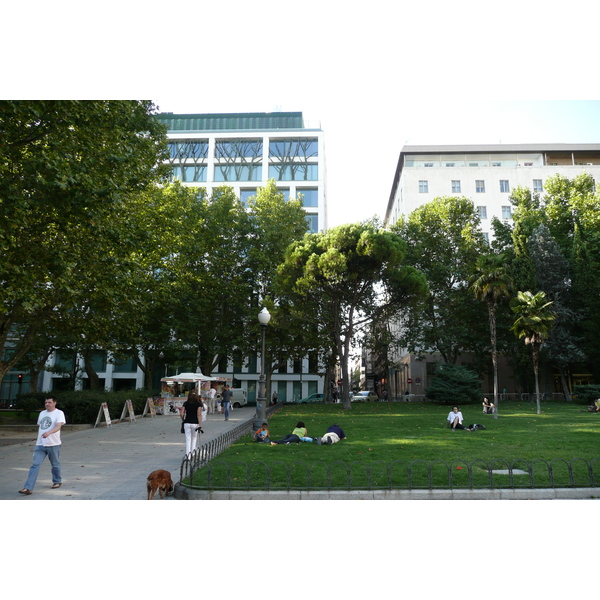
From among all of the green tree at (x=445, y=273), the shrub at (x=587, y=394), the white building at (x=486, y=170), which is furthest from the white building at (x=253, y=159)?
the shrub at (x=587, y=394)

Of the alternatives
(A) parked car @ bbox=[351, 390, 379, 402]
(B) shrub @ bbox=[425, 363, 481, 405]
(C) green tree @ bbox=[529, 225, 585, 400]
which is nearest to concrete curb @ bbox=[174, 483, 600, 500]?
(B) shrub @ bbox=[425, 363, 481, 405]

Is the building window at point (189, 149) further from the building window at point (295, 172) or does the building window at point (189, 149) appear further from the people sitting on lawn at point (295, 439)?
the people sitting on lawn at point (295, 439)

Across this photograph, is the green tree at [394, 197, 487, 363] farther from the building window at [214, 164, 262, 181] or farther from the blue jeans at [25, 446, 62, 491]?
the blue jeans at [25, 446, 62, 491]

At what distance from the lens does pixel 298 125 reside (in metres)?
60.1

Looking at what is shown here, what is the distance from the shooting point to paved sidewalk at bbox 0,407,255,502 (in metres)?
8.58

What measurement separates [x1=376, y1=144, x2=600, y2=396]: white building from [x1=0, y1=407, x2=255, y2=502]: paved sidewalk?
40.1 m

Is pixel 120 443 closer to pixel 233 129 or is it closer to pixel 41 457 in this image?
pixel 41 457

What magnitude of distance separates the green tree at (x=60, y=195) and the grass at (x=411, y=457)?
24.1 ft

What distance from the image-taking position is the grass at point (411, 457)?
8.11 metres

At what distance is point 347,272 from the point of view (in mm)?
28672

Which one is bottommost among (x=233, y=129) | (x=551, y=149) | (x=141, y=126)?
(x=141, y=126)

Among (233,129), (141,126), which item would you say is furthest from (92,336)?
(233,129)

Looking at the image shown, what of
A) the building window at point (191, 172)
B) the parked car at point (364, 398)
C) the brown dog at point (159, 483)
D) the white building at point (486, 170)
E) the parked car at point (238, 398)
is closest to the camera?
the brown dog at point (159, 483)

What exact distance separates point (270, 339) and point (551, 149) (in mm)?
42705
